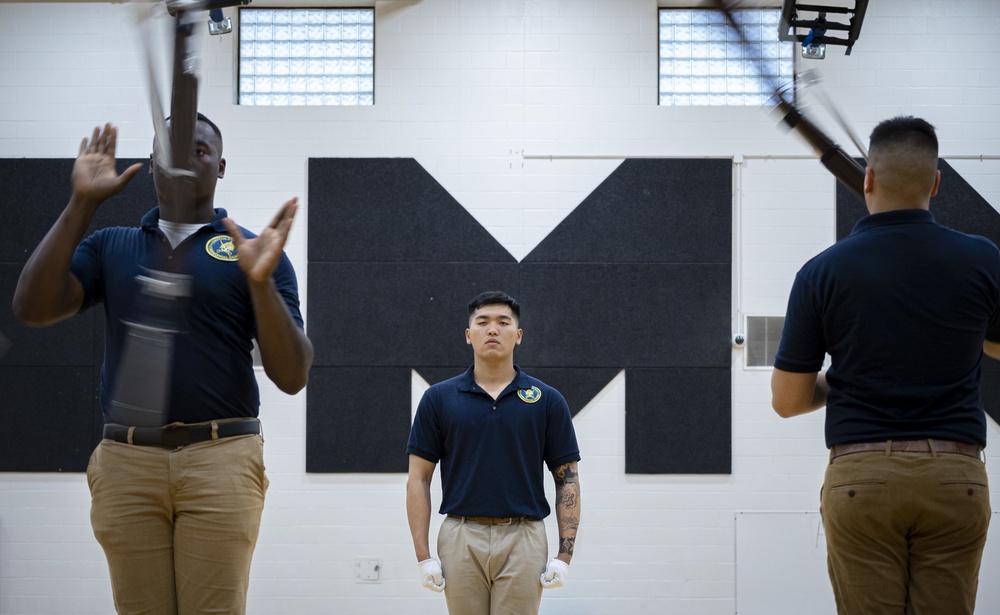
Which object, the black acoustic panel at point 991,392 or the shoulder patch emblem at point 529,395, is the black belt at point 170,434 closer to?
the shoulder patch emblem at point 529,395

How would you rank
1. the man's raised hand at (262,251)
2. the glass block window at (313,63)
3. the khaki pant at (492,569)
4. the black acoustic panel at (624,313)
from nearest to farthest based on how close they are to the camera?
the man's raised hand at (262,251) → the khaki pant at (492,569) → the black acoustic panel at (624,313) → the glass block window at (313,63)

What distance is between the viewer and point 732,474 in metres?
5.46

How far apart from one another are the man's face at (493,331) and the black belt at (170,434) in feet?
4.98

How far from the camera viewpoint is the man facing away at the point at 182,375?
2.00 metres

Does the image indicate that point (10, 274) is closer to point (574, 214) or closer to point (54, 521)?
point (54, 521)

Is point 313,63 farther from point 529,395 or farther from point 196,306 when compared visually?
point 196,306

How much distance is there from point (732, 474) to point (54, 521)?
415 centimetres

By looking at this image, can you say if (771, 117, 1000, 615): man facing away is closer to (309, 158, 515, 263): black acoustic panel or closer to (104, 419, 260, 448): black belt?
(104, 419, 260, 448): black belt

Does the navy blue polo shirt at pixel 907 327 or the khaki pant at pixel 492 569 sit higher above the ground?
the navy blue polo shirt at pixel 907 327

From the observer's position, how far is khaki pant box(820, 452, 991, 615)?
6.50ft

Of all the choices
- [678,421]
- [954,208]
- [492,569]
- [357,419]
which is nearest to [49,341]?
[357,419]

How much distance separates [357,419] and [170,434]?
137 inches

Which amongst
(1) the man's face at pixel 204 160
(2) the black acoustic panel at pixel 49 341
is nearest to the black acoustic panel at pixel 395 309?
(2) the black acoustic panel at pixel 49 341

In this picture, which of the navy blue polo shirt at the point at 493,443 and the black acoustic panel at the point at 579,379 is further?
the black acoustic panel at the point at 579,379
